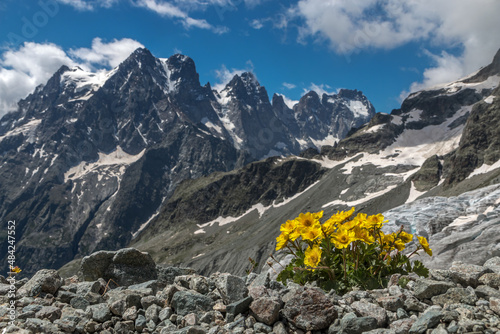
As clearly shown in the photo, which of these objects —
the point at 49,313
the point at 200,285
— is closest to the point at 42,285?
the point at 49,313

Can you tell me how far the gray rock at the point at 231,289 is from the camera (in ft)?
17.2

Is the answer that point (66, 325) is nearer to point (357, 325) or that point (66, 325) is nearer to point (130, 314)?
point (130, 314)

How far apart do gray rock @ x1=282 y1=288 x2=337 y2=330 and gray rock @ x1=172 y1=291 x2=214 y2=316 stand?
1.33 metres

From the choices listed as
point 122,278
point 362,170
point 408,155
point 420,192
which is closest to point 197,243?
point 362,170

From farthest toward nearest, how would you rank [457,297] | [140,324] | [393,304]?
[140,324] < [457,297] < [393,304]

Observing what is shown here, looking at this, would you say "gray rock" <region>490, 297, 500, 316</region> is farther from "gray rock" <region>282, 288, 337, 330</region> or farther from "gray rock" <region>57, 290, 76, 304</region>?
"gray rock" <region>57, 290, 76, 304</region>

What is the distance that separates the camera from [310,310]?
4488mm

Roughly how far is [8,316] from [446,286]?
639 centimetres

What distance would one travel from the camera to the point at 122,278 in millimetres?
7230

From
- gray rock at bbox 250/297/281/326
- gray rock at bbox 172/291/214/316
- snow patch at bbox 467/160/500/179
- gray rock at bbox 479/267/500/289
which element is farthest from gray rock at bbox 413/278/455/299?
snow patch at bbox 467/160/500/179

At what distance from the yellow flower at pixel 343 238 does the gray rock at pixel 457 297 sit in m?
1.38

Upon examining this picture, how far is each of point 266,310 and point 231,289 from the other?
0.88m

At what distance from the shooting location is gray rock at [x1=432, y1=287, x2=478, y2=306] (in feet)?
15.3

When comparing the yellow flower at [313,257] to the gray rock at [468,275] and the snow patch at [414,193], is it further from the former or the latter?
the snow patch at [414,193]
